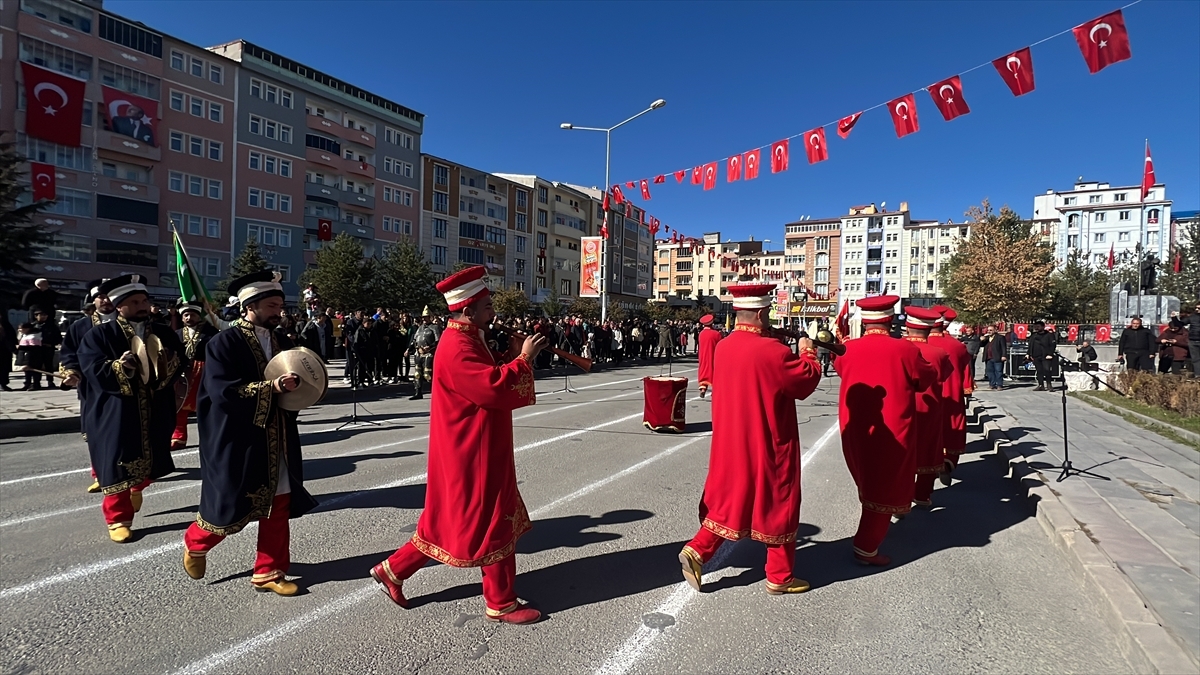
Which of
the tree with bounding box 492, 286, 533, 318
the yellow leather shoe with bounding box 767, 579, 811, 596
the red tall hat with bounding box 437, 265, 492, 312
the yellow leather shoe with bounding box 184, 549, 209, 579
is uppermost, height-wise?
the tree with bounding box 492, 286, 533, 318

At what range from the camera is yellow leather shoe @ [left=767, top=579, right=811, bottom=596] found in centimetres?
420

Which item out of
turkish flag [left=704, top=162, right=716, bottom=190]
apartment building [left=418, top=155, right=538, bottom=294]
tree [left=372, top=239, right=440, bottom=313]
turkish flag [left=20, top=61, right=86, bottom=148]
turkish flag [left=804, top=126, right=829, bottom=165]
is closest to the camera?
turkish flag [left=804, top=126, right=829, bottom=165]

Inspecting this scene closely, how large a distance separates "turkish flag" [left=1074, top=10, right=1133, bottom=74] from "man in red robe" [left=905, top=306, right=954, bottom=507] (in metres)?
4.68

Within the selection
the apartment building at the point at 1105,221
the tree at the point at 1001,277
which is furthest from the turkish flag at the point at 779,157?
the apartment building at the point at 1105,221

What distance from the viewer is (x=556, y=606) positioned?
395 centimetres

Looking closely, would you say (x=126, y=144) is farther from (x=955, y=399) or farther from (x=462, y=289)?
(x=955, y=399)

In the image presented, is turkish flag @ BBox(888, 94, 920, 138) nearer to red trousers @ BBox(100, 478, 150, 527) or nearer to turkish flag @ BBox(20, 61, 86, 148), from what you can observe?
red trousers @ BBox(100, 478, 150, 527)

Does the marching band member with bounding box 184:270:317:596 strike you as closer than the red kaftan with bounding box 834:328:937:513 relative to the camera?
Yes

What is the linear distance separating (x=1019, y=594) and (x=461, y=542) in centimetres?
361

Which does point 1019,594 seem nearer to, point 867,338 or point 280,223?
point 867,338

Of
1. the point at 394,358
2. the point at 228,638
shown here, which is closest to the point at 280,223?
the point at 394,358

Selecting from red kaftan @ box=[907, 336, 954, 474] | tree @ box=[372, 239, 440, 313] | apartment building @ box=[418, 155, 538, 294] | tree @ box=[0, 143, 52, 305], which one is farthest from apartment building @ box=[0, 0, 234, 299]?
red kaftan @ box=[907, 336, 954, 474]

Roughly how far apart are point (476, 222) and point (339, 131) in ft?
50.2

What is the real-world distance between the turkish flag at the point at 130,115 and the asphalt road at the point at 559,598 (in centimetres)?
3934
